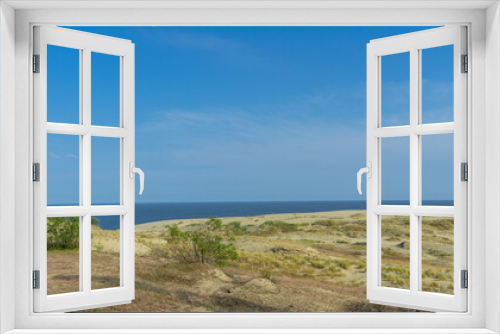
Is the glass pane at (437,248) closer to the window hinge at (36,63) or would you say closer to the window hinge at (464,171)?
the window hinge at (464,171)

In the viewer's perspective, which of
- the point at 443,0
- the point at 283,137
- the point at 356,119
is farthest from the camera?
the point at 283,137

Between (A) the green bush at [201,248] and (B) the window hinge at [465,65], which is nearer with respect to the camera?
(B) the window hinge at [465,65]

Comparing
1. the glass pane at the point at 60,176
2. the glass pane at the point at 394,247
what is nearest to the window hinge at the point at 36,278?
the glass pane at the point at 60,176

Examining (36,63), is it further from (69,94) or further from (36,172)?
(36,172)

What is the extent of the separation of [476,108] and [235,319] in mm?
1440

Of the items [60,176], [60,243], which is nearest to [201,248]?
[60,243]

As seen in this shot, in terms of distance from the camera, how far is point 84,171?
6.98ft

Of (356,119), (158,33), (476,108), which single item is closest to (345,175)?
(356,119)

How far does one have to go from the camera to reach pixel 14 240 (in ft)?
6.09

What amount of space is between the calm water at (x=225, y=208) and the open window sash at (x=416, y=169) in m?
11.6

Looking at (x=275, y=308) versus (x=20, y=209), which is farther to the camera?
(x=275, y=308)

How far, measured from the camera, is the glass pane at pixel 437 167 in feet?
7.45

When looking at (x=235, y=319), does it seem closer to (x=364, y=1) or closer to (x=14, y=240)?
Answer: (x=14, y=240)

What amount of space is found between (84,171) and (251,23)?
1098mm
